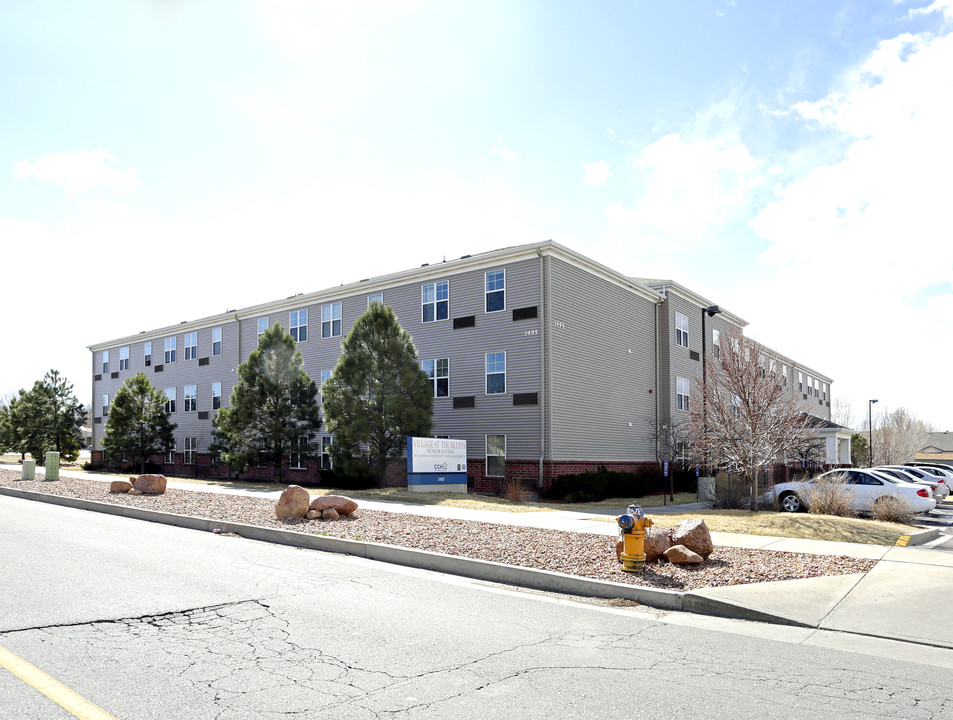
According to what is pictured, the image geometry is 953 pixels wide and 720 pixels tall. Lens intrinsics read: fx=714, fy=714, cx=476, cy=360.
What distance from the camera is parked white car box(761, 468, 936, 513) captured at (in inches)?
733

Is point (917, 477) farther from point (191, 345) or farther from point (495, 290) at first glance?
point (191, 345)

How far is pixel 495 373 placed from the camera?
26.7 metres

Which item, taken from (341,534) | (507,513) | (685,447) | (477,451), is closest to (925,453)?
(685,447)

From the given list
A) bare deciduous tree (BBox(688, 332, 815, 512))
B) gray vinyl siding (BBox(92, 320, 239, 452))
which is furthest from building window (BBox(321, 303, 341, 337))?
bare deciduous tree (BBox(688, 332, 815, 512))

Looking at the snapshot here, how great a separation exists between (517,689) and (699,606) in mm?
3557

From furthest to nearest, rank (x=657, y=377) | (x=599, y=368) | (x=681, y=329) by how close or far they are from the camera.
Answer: (x=681, y=329) < (x=657, y=377) < (x=599, y=368)

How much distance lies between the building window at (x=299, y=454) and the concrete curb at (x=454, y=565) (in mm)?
15828

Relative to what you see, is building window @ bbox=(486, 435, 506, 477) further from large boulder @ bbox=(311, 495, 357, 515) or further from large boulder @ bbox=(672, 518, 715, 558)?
large boulder @ bbox=(672, 518, 715, 558)

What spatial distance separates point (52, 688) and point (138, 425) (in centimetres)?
3884

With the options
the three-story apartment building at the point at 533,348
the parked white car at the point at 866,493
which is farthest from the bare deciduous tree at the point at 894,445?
the parked white car at the point at 866,493

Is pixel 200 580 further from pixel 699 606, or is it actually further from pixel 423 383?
pixel 423 383

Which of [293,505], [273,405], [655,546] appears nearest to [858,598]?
[655,546]

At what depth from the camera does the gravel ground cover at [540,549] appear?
907cm

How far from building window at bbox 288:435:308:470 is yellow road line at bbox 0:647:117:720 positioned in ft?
86.2
